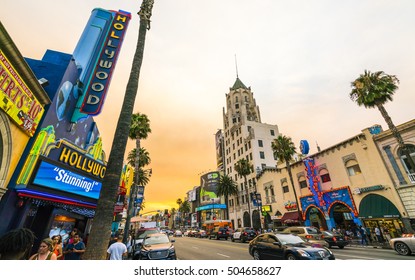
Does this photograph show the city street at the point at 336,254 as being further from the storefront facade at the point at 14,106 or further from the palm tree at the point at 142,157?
the palm tree at the point at 142,157

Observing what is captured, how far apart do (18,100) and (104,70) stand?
6.37 metres

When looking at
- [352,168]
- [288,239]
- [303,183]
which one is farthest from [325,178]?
[288,239]

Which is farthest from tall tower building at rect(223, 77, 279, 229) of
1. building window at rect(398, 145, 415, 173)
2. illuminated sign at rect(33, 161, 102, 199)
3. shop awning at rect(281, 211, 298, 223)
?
illuminated sign at rect(33, 161, 102, 199)

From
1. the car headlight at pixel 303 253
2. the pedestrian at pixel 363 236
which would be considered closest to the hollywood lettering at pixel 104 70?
the car headlight at pixel 303 253

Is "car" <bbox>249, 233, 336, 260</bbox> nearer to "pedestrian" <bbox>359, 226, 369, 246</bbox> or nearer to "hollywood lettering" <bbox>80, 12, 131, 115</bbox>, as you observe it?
"hollywood lettering" <bbox>80, 12, 131, 115</bbox>

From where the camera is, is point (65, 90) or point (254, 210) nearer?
point (65, 90)

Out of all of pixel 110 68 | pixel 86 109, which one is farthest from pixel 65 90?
pixel 110 68

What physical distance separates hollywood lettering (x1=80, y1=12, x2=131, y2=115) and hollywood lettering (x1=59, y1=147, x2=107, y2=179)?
2.65 meters

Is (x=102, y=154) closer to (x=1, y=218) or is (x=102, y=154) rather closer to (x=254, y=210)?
(x=1, y=218)

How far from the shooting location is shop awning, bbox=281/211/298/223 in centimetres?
2798

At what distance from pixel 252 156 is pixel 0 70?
1866 inches

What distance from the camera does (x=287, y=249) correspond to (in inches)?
331

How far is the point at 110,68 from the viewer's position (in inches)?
510
